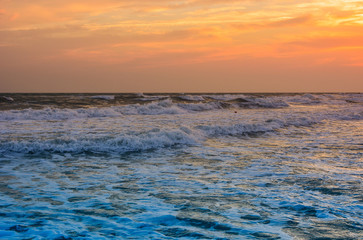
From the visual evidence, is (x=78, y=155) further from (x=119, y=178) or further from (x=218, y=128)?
(x=218, y=128)

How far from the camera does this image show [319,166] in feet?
26.4

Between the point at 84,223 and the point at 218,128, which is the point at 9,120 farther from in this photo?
the point at 84,223

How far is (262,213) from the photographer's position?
4.86 m

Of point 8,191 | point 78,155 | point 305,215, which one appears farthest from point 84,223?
point 78,155

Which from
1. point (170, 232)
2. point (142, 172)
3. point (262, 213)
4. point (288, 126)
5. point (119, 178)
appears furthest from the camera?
point (288, 126)

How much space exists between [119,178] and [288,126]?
13.1 meters

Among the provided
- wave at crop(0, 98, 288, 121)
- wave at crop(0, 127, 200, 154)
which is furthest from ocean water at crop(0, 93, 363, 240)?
wave at crop(0, 98, 288, 121)

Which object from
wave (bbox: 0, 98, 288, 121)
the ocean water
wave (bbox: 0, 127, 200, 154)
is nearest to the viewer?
the ocean water

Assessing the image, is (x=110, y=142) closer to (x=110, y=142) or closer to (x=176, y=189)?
(x=110, y=142)

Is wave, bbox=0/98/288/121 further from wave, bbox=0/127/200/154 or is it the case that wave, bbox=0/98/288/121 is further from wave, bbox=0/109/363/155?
wave, bbox=0/127/200/154

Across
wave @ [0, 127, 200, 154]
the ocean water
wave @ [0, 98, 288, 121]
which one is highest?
wave @ [0, 98, 288, 121]

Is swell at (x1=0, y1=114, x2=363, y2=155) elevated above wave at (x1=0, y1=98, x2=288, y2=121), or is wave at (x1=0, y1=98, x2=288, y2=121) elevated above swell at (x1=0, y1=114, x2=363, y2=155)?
wave at (x1=0, y1=98, x2=288, y2=121)

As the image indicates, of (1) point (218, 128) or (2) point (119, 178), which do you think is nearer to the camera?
(2) point (119, 178)

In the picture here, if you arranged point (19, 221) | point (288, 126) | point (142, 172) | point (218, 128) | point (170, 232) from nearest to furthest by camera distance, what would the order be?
point (170, 232)
point (19, 221)
point (142, 172)
point (218, 128)
point (288, 126)
